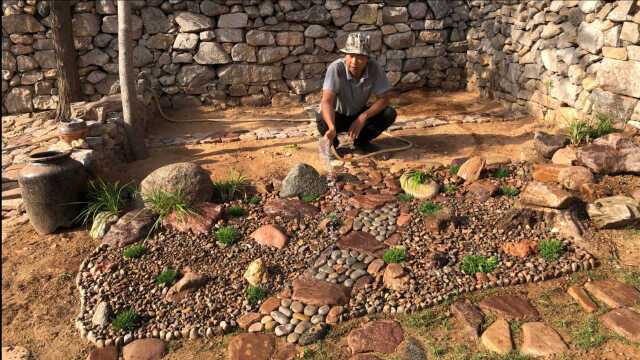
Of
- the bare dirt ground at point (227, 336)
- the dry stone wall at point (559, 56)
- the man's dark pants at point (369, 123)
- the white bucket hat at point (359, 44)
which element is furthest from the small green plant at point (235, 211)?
the dry stone wall at point (559, 56)

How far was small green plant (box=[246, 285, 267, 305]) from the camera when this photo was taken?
10.9 feet

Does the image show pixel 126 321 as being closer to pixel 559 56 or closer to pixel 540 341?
pixel 540 341

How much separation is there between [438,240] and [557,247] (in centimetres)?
89

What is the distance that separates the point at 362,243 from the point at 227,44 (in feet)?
18.4

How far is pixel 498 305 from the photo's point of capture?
3.15 m

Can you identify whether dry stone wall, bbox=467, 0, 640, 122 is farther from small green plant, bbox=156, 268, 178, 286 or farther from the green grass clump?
small green plant, bbox=156, 268, 178, 286

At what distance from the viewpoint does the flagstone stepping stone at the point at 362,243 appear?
3.75m

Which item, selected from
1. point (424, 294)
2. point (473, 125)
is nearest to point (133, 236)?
point (424, 294)

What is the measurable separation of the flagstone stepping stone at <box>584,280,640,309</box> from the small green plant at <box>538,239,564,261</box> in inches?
12.3

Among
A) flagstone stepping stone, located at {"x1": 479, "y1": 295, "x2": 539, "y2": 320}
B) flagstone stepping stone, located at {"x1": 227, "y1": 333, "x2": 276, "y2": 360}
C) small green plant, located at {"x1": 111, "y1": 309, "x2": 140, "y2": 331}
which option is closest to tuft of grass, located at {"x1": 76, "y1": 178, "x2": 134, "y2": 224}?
small green plant, located at {"x1": 111, "y1": 309, "x2": 140, "y2": 331}

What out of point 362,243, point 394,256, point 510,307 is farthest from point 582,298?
point 362,243

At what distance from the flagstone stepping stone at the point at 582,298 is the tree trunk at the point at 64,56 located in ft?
23.1

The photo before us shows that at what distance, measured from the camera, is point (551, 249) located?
3570 mm

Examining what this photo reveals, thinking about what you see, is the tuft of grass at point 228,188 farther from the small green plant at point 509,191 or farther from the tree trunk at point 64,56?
the tree trunk at point 64,56
